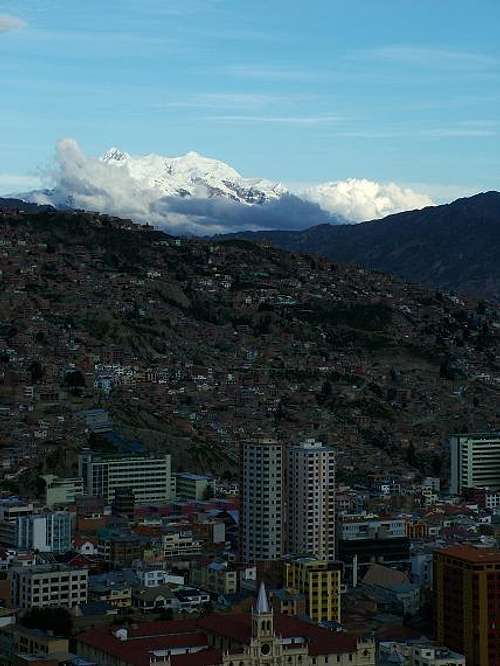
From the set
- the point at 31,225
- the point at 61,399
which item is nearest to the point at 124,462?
the point at 61,399

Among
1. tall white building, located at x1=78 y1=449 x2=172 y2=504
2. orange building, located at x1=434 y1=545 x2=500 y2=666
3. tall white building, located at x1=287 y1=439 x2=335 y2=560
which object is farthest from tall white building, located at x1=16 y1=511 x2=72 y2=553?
orange building, located at x1=434 y1=545 x2=500 y2=666

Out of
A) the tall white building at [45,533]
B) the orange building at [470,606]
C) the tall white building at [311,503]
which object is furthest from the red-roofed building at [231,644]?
the tall white building at [45,533]

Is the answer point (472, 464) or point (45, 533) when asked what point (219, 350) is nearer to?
point (472, 464)

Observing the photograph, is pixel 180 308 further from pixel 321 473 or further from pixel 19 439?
pixel 321 473

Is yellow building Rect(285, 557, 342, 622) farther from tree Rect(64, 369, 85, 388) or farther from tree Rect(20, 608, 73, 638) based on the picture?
tree Rect(64, 369, 85, 388)

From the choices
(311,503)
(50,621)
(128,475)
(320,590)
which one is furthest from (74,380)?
(50,621)

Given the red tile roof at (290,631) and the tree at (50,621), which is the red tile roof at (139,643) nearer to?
the red tile roof at (290,631)

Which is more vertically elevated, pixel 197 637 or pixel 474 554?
pixel 474 554
